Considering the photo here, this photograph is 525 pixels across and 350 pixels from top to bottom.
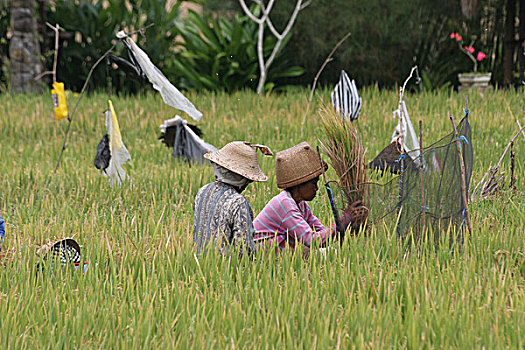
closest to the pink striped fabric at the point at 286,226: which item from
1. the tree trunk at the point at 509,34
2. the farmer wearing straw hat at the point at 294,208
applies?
the farmer wearing straw hat at the point at 294,208

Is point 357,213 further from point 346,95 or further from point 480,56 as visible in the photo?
point 480,56

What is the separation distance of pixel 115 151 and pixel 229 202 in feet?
7.42

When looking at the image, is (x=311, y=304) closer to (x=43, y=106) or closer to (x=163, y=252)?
(x=163, y=252)

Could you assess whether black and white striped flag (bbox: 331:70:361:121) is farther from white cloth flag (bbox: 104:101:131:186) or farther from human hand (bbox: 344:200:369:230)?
human hand (bbox: 344:200:369:230)

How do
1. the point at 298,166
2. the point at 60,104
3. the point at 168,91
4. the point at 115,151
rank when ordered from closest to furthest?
the point at 298,166 < the point at 168,91 < the point at 115,151 < the point at 60,104

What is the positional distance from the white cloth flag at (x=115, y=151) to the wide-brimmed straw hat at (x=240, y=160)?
1.98m

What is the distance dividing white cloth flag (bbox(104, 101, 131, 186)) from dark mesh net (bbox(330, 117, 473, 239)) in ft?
7.35

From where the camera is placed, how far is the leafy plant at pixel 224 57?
43.0 feet

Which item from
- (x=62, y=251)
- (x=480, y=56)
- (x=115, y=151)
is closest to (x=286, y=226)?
(x=62, y=251)

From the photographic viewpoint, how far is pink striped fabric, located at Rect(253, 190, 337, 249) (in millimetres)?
3586

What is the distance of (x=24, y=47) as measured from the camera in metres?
11.7

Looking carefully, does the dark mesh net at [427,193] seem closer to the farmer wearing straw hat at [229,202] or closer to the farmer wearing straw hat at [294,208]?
the farmer wearing straw hat at [294,208]

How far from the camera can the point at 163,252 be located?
3529mm

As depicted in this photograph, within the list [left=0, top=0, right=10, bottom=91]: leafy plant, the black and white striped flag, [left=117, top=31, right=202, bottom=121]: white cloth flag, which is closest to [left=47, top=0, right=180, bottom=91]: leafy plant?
[left=0, top=0, right=10, bottom=91]: leafy plant
